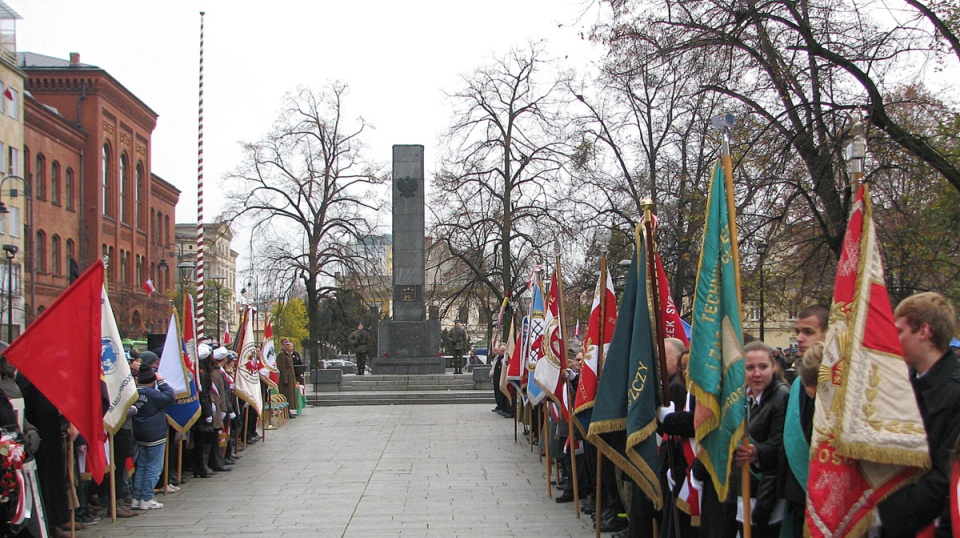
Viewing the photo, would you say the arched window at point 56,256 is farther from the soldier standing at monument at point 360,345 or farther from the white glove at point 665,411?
the white glove at point 665,411

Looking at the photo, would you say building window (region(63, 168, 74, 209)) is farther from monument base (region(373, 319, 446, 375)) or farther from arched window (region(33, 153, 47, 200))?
monument base (region(373, 319, 446, 375))

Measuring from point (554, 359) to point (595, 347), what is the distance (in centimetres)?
212

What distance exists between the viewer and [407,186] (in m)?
36.3

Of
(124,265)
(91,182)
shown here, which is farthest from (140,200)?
(91,182)

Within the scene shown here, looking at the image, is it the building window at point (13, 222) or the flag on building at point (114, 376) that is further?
the building window at point (13, 222)

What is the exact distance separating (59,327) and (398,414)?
1725 centimetres

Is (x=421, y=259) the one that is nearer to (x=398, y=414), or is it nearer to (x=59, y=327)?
(x=398, y=414)

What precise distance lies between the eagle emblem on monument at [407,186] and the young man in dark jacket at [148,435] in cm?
2512

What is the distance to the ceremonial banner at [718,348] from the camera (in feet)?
18.7

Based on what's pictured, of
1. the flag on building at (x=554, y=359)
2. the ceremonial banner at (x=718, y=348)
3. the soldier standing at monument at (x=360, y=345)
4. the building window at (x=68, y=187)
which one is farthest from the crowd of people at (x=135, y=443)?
the building window at (x=68, y=187)

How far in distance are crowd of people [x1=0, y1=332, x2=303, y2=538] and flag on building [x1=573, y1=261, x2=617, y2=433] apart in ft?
14.3

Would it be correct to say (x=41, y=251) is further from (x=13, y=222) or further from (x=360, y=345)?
(x=360, y=345)

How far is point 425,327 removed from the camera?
3622 cm

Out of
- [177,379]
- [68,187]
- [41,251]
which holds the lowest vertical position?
[177,379]
